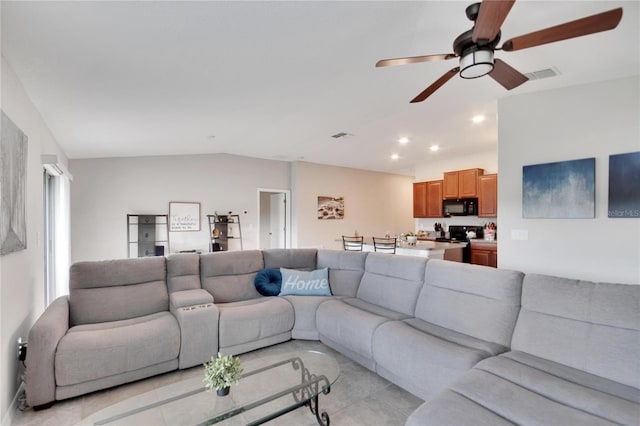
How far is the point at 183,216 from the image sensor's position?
235 inches

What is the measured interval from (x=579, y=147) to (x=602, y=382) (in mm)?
2669

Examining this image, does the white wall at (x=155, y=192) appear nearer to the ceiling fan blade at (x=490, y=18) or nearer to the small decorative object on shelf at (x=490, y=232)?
the small decorative object on shelf at (x=490, y=232)

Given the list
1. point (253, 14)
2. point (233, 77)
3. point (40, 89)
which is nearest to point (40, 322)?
point (40, 89)

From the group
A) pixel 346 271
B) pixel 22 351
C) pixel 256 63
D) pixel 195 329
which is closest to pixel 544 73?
pixel 256 63

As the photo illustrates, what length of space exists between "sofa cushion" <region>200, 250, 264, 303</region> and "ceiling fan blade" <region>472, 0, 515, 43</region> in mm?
3098

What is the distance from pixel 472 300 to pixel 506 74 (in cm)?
174

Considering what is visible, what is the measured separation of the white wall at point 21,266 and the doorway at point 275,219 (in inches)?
169

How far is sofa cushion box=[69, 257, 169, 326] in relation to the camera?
2.78m

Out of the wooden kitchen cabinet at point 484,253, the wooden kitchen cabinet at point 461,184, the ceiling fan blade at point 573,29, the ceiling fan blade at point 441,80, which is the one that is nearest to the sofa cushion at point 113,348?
the ceiling fan blade at point 441,80

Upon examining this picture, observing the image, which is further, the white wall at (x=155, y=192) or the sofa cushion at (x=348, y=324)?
the white wall at (x=155, y=192)

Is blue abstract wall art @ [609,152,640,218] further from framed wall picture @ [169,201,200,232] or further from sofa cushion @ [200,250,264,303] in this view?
framed wall picture @ [169,201,200,232]

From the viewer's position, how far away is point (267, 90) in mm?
3094

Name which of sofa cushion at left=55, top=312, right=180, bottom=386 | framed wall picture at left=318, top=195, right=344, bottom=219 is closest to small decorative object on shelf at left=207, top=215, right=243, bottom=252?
framed wall picture at left=318, top=195, right=344, bottom=219

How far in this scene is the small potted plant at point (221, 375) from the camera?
177 centimetres
